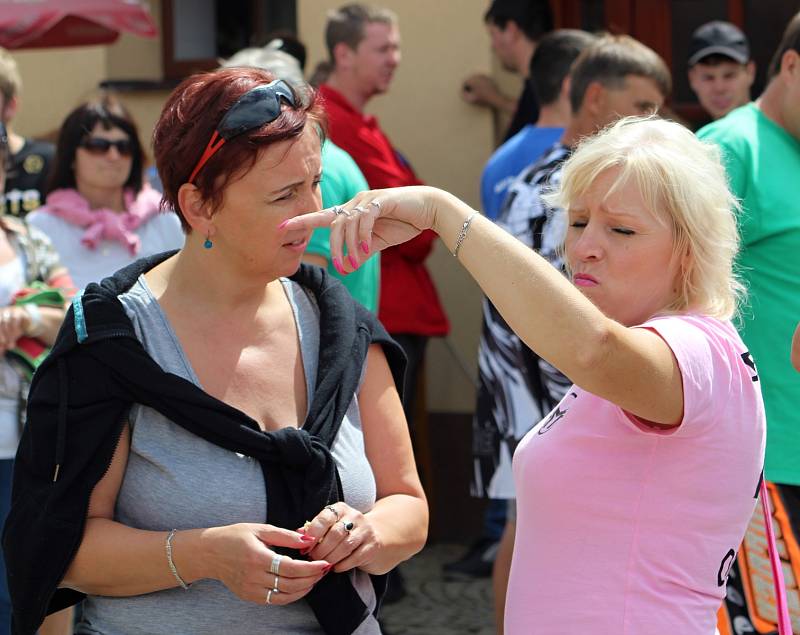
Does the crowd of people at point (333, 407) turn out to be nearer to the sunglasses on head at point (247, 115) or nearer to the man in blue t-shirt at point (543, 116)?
the sunglasses on head at point (247, 115)

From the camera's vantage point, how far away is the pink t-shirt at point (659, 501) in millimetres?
2152

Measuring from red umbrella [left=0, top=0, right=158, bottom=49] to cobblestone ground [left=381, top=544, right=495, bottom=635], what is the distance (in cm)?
290

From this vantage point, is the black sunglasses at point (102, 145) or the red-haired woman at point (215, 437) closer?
the red-haired woman at point (215, 437)

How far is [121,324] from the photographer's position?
2.43 m

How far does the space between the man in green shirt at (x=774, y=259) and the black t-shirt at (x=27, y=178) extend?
125 inches

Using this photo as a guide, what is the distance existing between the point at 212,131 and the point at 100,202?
2.70m

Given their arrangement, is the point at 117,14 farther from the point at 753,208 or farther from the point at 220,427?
the point at 220,427

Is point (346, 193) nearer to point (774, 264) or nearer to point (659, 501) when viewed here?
point (774, 264)

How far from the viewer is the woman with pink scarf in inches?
192

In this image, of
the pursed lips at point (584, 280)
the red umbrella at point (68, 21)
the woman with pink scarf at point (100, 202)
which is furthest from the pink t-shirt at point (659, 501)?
the red umbrella at point (68, 21)

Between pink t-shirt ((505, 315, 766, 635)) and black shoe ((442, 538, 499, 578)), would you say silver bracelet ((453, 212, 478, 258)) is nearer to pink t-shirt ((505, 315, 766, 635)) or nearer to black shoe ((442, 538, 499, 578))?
pink t-shirt ((505, 315, 766, 635))

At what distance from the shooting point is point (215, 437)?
2.40 meters

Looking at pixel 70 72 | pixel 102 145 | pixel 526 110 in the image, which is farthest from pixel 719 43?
pixel 70 72

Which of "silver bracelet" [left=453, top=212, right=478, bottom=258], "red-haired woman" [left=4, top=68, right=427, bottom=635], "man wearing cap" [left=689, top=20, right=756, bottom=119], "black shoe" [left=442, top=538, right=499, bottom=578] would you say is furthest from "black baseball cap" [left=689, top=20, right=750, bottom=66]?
"silver bracelet" [left=453, top=212, right=478, bottom=258]
